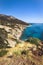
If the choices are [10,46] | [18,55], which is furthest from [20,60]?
[10,46]

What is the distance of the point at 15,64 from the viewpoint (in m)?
12.1

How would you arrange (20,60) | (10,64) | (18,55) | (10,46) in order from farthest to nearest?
(10,46), (18,55), (20,60), (10,64)

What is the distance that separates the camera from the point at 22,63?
12320 millimetres

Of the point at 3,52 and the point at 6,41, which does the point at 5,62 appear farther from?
the point at 6,41

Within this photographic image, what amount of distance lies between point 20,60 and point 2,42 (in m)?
6.73

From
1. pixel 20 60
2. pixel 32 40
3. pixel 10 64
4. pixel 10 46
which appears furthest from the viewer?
pixel 32 40

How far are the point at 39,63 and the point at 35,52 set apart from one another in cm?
361

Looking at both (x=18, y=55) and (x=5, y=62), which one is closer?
(x=5, y=62)

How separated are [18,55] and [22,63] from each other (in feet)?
7.13

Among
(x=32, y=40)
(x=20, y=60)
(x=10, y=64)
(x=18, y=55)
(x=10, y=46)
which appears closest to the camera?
(x=10, y=64)

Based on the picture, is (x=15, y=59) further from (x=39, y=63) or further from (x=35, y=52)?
(x=35, y=52)

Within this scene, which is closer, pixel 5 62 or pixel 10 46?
pixel 5 62

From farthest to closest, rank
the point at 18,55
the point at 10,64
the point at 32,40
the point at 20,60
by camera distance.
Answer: the point at 32,40
the point at 18,55
the point at 20,60
the point at 10,64

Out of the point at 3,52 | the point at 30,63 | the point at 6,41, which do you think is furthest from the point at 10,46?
the point at 30,63
